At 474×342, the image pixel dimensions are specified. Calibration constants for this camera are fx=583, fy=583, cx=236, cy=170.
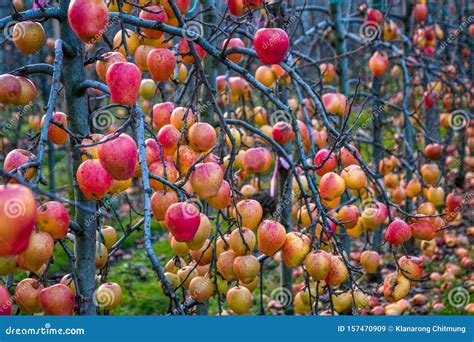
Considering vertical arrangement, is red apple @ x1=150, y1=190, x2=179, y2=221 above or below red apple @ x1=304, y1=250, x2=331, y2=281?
above

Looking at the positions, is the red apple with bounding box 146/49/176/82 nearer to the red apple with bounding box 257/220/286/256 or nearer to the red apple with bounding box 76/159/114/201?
the red apple with bounding box 76/159/114/201

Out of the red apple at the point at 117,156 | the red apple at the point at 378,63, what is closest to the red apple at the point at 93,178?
the red apple at the point at 117,156

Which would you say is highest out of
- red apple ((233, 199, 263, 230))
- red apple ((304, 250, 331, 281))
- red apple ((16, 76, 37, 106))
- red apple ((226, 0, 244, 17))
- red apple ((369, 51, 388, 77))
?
red apple ((226, 0, 244, 17))

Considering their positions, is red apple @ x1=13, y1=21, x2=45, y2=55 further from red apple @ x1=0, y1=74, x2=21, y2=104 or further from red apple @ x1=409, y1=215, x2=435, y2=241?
red apple @ x1=409, y1=215, x2=435, y2=241

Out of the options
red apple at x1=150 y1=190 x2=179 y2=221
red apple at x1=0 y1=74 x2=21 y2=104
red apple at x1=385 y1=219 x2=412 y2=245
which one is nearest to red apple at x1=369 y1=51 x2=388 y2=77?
red apple at x1=385 y1=219 x2=412 y2=245

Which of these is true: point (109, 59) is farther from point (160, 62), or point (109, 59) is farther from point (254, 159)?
point (254, 159)

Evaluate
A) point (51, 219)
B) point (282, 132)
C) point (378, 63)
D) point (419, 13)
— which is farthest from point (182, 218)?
point (419, 13)

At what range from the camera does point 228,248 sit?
5.60ft

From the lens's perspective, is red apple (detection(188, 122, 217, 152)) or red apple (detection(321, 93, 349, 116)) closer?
red apple (detection(188, 122, 217, 152))

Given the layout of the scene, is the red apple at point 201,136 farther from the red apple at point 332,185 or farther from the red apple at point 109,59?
the red apple at point 332,185

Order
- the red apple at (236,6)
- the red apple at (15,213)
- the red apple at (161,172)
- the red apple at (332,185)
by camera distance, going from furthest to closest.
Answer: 1. the red apple at (236,6)
2. the red apple at (332,185)
3. the red apple at (161,172)
4. the red apple at (15,213)

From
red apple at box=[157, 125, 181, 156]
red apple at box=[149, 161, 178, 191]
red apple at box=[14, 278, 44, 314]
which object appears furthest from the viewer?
red apple at box=[157, 125, 181, 156]

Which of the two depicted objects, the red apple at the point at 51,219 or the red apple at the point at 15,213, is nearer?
the red apple at the point at 15,213

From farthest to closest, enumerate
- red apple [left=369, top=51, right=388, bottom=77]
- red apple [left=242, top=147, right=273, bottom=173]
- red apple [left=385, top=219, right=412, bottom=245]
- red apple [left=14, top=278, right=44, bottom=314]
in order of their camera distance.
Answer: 1. red apple [left=369, top=51, right=388, bottom=77]
2. red apple [left=242, top=147, right=273, bottom=173]
3. red apple [left=385, top=219, right=412, bottom=245]
4. red apple [left=14, top=278, right=44, bottom=314]
